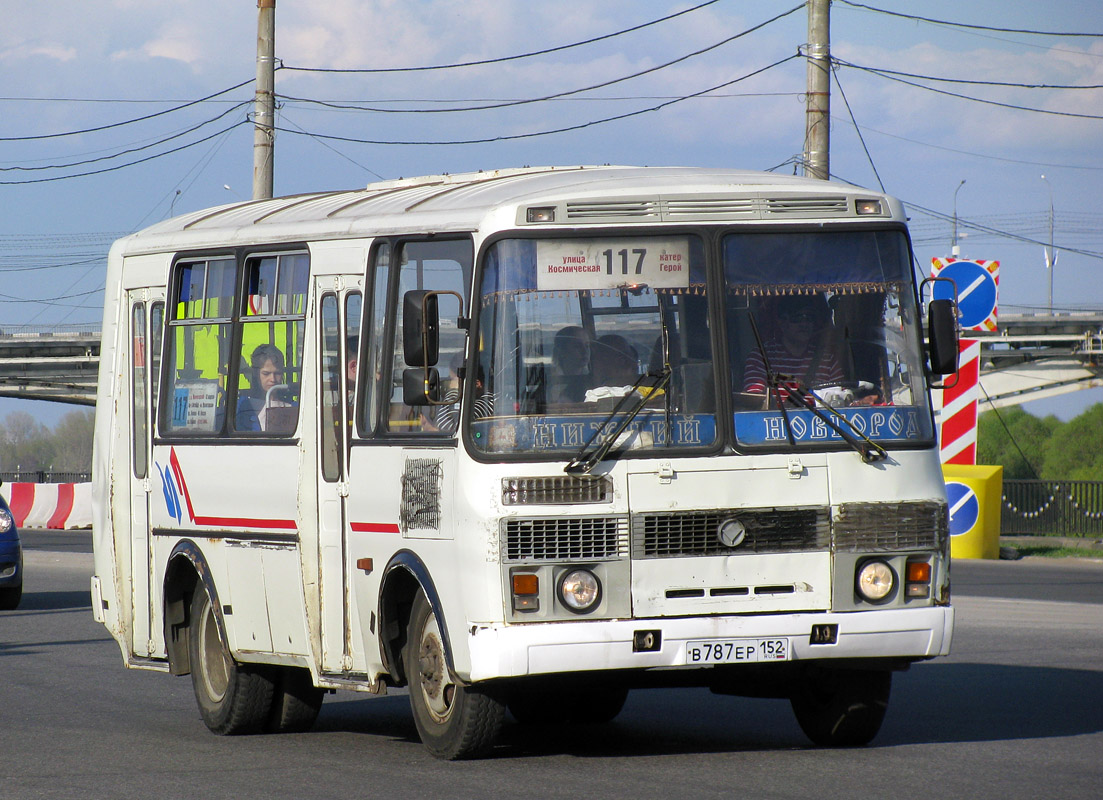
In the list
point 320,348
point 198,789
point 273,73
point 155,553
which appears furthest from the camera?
point 273,73

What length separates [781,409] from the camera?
27.0 feet

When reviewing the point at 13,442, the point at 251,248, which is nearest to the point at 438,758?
the point at 251,248

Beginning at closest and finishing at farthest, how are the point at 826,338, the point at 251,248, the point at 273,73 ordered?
the point at 826,338 < the point at 251,248 < the point at 273,73

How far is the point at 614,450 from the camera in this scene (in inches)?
313

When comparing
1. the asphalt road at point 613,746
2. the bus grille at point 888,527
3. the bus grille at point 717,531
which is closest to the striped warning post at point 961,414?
the asphalt road at point 613,746

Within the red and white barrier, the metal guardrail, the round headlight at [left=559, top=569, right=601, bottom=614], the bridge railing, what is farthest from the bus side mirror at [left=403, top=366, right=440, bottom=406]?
the metal guardrail

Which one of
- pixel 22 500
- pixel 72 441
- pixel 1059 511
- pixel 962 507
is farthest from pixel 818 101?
pixel 72 441

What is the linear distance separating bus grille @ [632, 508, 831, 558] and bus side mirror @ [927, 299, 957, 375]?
1004 millimetres

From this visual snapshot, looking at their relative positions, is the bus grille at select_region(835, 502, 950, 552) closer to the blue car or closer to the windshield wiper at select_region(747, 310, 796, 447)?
the windshield wiper at select_region(747, 310, 796, 447)

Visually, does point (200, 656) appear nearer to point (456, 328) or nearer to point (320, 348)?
point (320, 348)

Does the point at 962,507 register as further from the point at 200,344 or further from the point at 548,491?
the point at 548,491

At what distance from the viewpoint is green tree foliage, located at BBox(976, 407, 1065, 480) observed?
88812 millimetres

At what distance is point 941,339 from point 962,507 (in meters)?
15.0

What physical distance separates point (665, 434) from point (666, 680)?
1.25 meters
